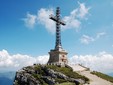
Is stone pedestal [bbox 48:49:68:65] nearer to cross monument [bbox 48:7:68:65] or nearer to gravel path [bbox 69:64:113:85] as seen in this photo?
cross monument [bbox 48:7:68:65]

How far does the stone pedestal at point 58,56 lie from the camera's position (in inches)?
3275

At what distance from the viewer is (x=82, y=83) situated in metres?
61.9

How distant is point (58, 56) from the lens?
3280 inches

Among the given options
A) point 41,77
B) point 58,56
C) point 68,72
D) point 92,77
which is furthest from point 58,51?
point 92,77

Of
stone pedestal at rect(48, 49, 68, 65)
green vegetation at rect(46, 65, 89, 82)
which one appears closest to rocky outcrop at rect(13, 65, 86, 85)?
green vegetation at rect(46, 65, 89, 82)

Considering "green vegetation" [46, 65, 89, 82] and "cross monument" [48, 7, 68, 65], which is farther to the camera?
"cross monument" [48, 7, 68, 65]

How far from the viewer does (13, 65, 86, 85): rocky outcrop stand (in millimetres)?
64500

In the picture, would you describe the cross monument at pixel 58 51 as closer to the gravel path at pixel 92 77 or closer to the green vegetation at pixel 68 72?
the gravel path at pixel 92 77

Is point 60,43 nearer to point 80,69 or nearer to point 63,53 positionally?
point 63,53

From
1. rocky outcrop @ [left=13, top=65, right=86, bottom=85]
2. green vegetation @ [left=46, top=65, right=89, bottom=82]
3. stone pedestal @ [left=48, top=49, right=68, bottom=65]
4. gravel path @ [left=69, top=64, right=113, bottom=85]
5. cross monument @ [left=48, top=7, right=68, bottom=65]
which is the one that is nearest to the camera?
gravel path @ [left=69, top=64, right=113, bottom=85]

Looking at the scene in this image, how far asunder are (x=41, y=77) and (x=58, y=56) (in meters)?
17.7

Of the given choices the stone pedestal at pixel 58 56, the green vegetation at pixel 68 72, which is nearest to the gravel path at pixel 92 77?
the green vegetation at pixel 68 72

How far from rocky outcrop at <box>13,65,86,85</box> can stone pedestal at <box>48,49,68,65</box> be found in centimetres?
1207

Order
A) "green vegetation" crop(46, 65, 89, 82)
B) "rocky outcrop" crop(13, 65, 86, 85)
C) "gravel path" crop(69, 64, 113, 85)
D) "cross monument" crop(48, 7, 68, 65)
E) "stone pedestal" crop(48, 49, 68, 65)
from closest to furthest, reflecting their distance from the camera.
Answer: "gravel path" crop(69, 64, 113, 85) < "rocky outcrop" crop(13, 65, 86, 85) < "green vegetation" crop(46, 65, 89, 82) < "stone pedestal" crop(48, 49, 68, 65) < "cross monument" crop(48, 7, 68, 65)
